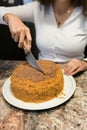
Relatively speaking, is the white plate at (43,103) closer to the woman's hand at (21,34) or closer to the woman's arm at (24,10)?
the woman's hand at (21,34)

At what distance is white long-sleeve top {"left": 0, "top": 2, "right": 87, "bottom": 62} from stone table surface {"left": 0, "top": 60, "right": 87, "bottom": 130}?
0.36 meters

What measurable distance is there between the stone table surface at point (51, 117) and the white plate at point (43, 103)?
0.02m

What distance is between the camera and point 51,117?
0.73m

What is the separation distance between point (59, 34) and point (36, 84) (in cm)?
46

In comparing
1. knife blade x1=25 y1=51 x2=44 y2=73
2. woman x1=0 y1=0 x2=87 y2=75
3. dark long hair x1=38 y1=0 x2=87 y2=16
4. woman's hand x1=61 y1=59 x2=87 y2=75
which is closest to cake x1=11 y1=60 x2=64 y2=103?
knife blade x1=25 y1=51 x2=44 y2=73

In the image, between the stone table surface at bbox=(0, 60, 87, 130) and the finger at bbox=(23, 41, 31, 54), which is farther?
the finger at bbox=(23, 41, 31, 54)

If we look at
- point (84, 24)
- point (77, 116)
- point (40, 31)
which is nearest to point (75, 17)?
point (84, 24)

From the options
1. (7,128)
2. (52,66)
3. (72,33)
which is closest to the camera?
(7,128)

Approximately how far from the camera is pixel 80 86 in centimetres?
86

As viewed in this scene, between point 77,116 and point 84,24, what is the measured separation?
21.3 inches

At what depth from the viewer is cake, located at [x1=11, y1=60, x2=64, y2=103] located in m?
0.75

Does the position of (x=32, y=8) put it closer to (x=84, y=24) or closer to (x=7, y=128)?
(x=84, y=24)

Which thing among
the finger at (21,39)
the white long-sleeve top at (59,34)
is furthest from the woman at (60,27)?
the finger at (21,39)

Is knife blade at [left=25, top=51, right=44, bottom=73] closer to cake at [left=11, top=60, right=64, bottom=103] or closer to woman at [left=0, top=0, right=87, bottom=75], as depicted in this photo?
cake at [left=11, top=60, right=64, bottom=103]
